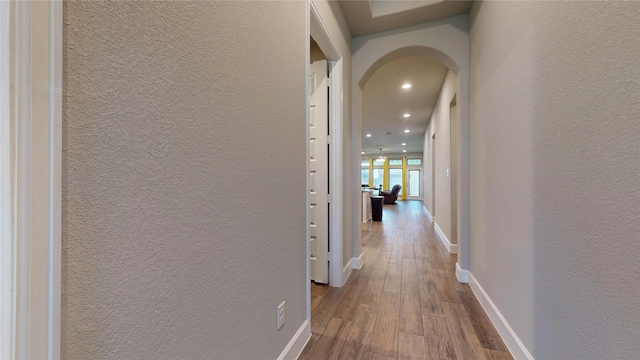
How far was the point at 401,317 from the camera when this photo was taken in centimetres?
Answer: 188

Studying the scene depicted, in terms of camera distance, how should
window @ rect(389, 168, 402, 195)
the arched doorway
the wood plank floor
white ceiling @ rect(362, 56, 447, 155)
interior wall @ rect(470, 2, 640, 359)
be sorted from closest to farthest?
interior wall @ rect(470, 2, 640, 359)
the wood plank floor
the arched doorway
white ceiling @ rect(362, 56, 447, 155)
window @ rect(389, 168, 402, 195)

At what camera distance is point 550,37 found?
3.76 ft

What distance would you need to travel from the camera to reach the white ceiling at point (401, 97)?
387cm

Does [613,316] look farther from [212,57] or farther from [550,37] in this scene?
[212,57]

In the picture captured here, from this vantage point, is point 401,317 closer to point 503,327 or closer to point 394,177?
point 503,327

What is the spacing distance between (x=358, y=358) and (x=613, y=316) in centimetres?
114

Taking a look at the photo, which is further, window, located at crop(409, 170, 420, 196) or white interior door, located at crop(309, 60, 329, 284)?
window, located at crop(409, 170, 420, 196)

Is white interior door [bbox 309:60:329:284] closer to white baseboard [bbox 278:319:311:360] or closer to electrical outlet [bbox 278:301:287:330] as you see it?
white baseboard [bbox 278:319:311:360]

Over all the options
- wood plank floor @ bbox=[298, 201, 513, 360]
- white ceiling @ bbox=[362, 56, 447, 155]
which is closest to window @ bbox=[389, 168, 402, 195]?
white ceiling @ bbox=[362, 56, 447, 155]

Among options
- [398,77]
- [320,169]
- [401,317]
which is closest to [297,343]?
[401,317]

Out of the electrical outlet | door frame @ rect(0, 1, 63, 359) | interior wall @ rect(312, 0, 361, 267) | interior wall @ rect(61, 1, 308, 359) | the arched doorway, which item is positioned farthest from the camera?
the arched doorway

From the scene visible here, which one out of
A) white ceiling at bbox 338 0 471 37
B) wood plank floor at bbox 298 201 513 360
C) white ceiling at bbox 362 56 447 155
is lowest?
wood plank floor at bbox 298 201 513 360

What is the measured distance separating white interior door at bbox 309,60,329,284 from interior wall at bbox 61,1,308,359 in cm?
114

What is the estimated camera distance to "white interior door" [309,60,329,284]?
7.84 ft
